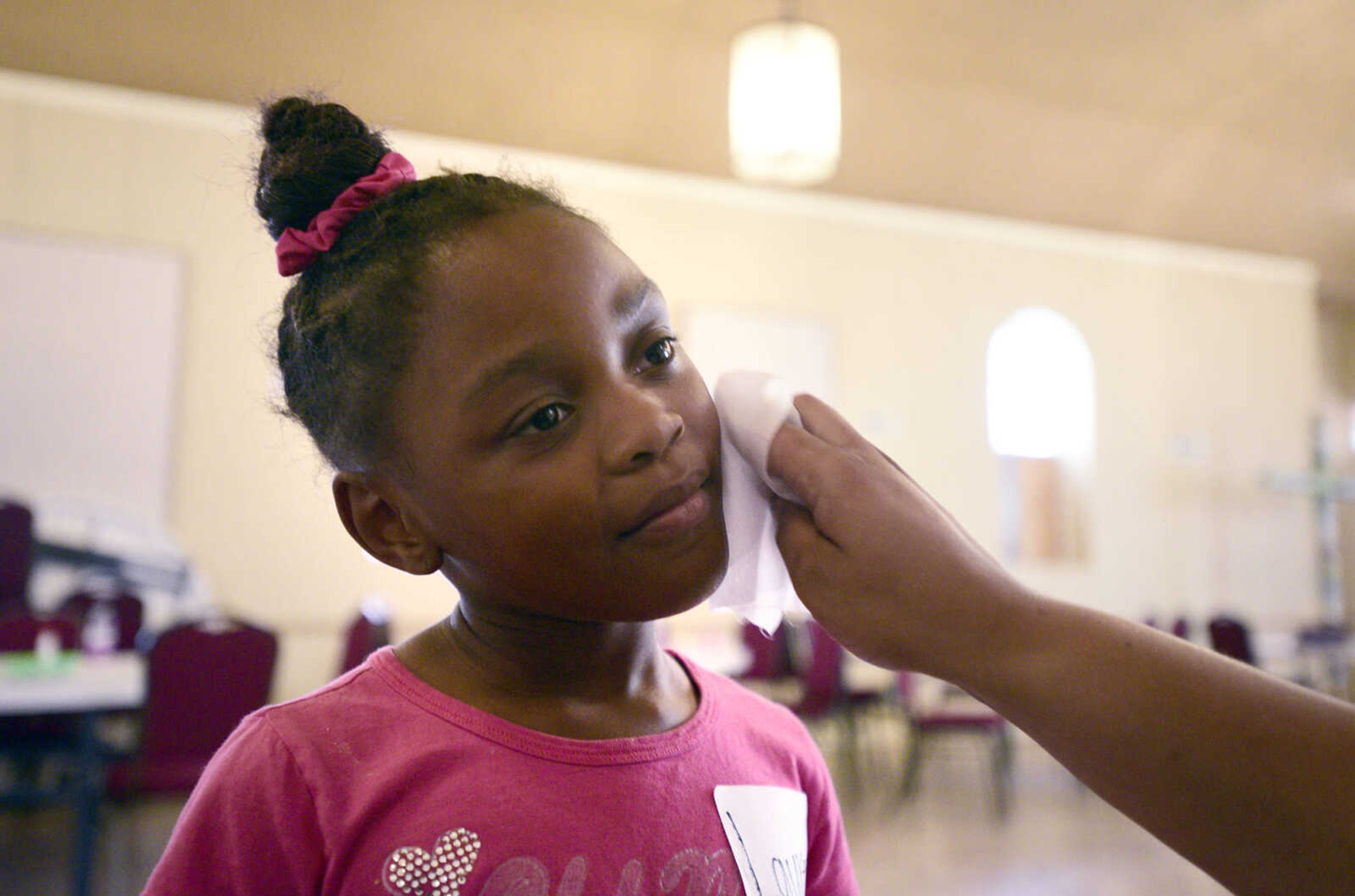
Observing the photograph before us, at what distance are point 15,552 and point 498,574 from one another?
5727mm

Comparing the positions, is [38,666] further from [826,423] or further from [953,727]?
[953,727]

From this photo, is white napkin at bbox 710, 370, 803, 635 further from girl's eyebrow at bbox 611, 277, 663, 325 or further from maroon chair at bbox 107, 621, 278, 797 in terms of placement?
maroon chair at bbox 107, 621, 278, 797

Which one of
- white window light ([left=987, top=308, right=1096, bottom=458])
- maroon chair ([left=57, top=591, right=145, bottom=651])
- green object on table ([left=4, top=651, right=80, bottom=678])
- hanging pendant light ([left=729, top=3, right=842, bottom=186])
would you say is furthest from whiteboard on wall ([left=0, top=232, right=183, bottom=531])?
white window light ([left=987, top=308, right=1096, bottom=458])

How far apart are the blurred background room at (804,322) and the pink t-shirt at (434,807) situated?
2355 mm

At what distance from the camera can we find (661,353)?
0.90 metres

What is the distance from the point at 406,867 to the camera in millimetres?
759

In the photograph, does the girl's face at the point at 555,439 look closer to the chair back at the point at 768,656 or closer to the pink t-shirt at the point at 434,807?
the pink t-shirt at the point at 434,807

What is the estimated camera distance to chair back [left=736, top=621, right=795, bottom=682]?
6105mm

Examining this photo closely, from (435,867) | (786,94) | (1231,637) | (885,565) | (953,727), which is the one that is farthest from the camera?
(953,727)

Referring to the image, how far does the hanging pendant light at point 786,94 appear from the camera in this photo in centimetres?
410

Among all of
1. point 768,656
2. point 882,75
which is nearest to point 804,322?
point 882,75

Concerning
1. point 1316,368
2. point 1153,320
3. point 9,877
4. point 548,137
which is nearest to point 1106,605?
point 1153,320

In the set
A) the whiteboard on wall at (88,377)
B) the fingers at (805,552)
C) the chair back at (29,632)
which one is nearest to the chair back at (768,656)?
the chair back at (29,632)

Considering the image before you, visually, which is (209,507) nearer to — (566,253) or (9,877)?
(9,877)
